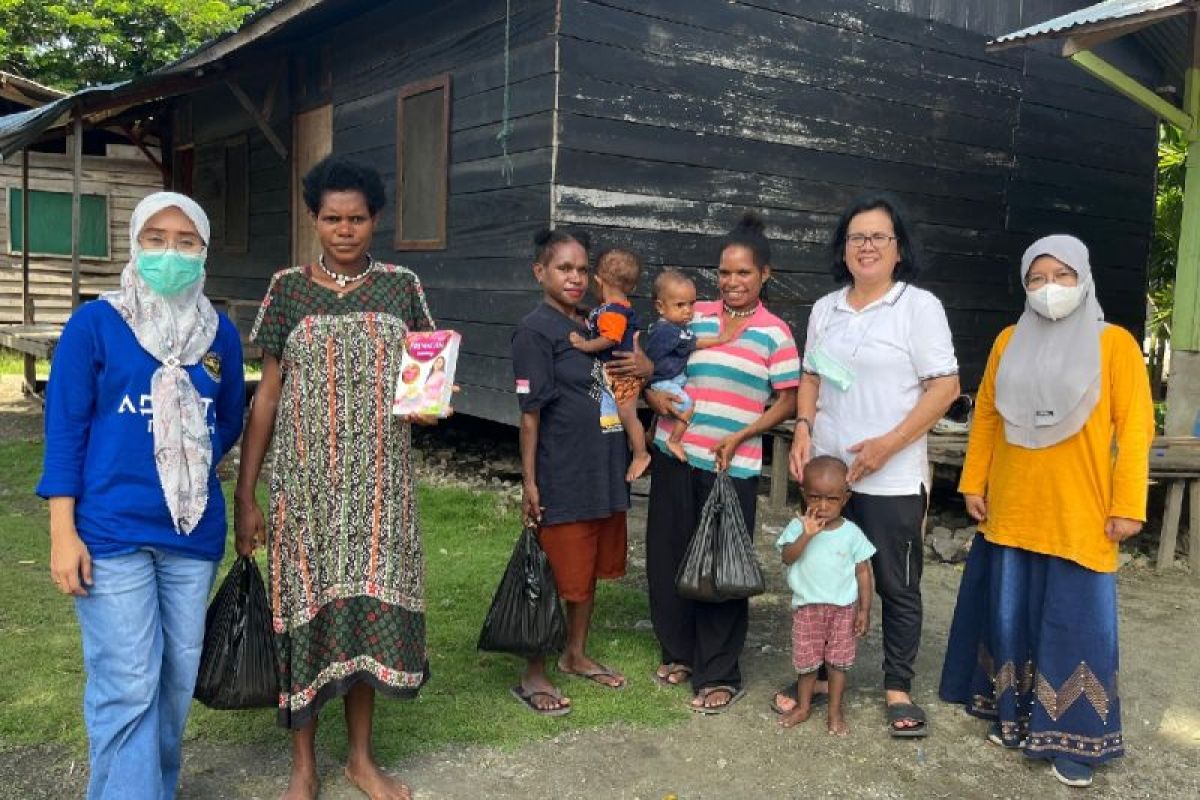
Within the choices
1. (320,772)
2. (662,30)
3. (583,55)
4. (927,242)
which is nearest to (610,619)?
(320,772)

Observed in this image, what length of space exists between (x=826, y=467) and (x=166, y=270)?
83.9 inches

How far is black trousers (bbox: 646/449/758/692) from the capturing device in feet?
12.5

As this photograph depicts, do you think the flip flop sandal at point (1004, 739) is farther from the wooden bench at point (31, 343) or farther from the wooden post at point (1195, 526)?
the wooden bench at point (31, 343)

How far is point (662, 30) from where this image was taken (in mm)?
7012

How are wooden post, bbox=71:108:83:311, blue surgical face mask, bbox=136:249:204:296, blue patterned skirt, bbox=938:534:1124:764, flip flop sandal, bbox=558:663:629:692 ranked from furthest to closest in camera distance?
wooden post, bbox=71:108:83:311 → flip flop sandal, bbox=558:663:629:692 → blue patterned skirt, bbox=938:534:1124:764 → blue surgical face mask, bbox=136:249:204:296

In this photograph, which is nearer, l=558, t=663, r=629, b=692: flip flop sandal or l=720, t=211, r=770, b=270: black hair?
l=720, t=211, r=770, b=270: black hair

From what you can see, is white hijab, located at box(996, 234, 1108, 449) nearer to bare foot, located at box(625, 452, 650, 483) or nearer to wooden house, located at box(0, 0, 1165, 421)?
bare foot, located at box(625, 452, 650, 483)

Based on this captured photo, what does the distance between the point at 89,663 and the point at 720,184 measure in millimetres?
5848

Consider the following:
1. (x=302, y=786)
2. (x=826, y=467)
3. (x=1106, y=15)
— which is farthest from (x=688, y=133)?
(x=302, y=786)

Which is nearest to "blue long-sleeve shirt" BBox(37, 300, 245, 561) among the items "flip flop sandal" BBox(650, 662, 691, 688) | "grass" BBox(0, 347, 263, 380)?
"flip flop sandal" BBox(650, 662, 691, 688)

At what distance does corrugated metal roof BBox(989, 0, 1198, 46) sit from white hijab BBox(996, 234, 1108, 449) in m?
3.30

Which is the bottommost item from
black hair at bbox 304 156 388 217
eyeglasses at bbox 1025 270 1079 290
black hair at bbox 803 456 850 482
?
black hair at bbox 803 456 850 482

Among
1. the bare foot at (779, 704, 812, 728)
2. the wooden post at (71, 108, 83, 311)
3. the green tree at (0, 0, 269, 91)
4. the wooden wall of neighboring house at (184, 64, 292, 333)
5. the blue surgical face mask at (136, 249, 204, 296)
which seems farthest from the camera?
the green tree at (0, 0, 269, 91)

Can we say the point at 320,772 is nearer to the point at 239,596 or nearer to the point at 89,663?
the point at 239,596
